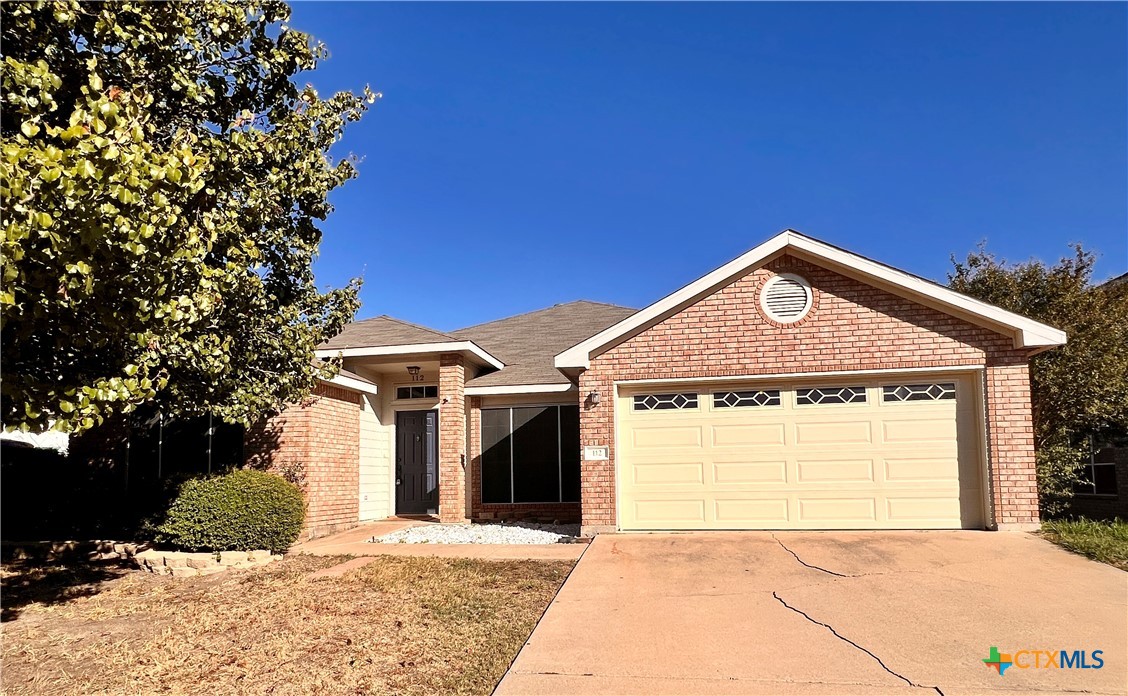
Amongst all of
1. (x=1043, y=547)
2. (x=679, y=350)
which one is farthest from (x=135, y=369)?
(x=1043, y=547)

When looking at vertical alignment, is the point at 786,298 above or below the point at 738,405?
above

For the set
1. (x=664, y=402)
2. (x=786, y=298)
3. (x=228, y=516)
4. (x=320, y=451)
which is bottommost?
(x=228, y=516)

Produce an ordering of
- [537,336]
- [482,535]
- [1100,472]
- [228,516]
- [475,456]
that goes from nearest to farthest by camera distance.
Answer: [228,516] → [482,535] → [475,456] → [1100,472] → [537,336]

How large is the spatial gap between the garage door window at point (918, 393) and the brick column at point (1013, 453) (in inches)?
22.3

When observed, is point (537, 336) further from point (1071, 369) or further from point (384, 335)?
point (1071, 369)

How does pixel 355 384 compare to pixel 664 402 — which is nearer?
pixel 664 402

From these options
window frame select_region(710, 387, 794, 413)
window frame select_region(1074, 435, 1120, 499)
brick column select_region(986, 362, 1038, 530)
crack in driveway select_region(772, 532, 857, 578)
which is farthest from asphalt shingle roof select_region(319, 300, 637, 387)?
window frame select_region(1074, 435, 1120, 499)

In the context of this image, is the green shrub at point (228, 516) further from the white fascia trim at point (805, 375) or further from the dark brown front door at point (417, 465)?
the white fascia trim at point (805, 375)

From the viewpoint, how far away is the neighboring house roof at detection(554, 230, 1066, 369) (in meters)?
9.30

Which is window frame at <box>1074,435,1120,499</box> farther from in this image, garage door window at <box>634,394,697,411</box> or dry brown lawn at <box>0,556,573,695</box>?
dry brown lawn at <box>0,556,573,695</box>

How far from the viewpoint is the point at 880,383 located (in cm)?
996

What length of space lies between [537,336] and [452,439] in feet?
15.2

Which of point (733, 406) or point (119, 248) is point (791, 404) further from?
point (119, 248)

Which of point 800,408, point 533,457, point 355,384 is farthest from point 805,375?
point 355,384
